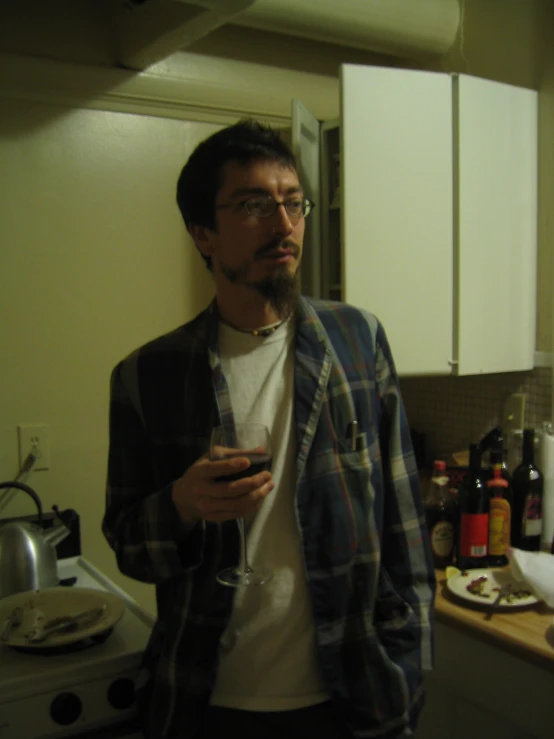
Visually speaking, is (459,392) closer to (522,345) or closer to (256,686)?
(522,345)

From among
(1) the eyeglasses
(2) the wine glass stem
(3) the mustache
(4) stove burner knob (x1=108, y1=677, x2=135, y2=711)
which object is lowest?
(4) stove burner knob (x1=108, y1=677, x2=135, y2=711)

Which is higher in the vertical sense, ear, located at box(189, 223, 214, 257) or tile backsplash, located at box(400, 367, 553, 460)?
ear, located at box(189, 223, 214, 257)

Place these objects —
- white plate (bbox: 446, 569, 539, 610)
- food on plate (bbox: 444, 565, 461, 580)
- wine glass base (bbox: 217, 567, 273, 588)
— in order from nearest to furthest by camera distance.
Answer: wine glass base (bbox: 217, 567, 273, 588) → white plate (bbox: 446, 569, 539, 610) → food on plate (bbox: 444, 565, 461, 580)

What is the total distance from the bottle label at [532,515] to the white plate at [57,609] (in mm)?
974

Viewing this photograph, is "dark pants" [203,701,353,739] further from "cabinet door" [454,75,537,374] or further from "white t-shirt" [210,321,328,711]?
"cabinet door" [454,75,537,374]

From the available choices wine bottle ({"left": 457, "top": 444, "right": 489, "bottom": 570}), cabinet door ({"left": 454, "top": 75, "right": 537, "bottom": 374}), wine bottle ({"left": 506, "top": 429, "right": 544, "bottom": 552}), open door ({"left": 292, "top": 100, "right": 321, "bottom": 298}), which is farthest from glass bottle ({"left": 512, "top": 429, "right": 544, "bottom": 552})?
open door ({"left": 292, "top": 100, "right": 321, "bottom": 298})

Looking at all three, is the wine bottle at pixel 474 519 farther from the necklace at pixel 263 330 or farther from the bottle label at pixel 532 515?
the necklace at pixel 263 330

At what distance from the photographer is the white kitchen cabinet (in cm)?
183

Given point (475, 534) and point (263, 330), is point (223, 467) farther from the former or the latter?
point (475, 534)

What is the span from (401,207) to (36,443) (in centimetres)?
118

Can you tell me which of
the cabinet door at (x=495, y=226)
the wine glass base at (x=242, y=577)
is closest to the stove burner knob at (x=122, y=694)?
the wine glass base at (x=242, y=577)

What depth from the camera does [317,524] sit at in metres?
1.02

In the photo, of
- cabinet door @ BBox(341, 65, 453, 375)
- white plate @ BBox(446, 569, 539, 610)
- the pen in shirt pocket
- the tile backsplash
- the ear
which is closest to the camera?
the pen in shirt pocket

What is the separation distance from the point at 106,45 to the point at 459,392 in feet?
4.89
